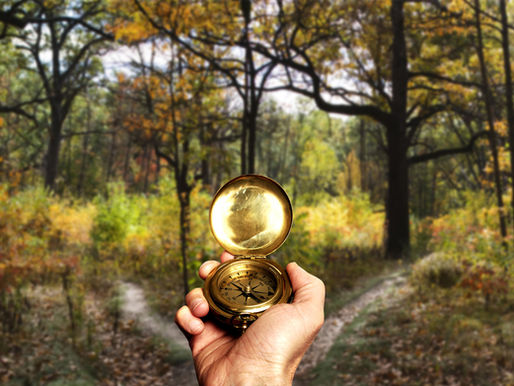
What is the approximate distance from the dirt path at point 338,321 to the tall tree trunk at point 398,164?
2.55 meters

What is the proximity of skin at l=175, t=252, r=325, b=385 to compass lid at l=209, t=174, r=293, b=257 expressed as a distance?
1.39 ft

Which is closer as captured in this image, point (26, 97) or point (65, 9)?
point (65, 9)

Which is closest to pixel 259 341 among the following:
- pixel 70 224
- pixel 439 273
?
pixel 439 273

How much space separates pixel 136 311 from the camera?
26.2ft

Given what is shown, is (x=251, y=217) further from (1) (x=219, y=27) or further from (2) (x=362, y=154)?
(2) (x=362, y=154)

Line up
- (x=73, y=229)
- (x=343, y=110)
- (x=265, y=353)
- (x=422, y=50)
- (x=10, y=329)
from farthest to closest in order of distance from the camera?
(x=422, y=50), (x=73, y=229), (x=343, y=110), (x=10, y=329), (x=265, y=353)

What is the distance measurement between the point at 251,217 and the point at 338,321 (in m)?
6.09

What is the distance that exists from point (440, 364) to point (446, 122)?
21232 mm

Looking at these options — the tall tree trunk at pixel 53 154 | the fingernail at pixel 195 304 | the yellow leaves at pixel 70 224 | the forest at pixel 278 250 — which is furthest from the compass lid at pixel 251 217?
the tall tree trunk at pixel 53 154

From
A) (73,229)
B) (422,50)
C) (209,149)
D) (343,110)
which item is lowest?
(73,229)

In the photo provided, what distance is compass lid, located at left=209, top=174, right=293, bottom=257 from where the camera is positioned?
2.17 m

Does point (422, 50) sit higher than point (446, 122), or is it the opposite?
point (422, 50)

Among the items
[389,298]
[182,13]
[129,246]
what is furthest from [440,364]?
[129,246]

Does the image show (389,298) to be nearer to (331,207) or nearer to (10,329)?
(10,329)
